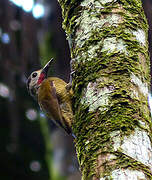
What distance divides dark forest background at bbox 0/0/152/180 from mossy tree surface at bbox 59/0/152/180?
6.00 ft

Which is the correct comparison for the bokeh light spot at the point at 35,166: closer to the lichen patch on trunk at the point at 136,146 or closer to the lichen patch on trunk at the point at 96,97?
the lichen patch on trunk at the point at 96,97

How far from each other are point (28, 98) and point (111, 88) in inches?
190

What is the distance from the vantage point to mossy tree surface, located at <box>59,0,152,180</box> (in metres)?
1.91

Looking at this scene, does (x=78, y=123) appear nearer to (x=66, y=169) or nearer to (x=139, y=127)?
(x=139, y=127)

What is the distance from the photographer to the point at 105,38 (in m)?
2.33

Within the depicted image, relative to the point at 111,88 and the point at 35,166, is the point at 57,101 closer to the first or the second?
the point at 111,88

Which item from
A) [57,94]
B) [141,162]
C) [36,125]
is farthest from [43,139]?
[141,162]

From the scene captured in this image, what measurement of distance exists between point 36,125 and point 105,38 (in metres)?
5.00

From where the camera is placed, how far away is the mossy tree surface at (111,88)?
191 cm

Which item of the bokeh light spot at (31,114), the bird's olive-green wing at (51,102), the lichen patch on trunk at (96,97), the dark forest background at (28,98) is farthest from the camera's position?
the bokeh light spot at (31,114)

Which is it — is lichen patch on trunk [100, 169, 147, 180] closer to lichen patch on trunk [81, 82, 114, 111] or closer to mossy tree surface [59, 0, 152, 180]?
mossy tree surface [59, 0, 152, 180]

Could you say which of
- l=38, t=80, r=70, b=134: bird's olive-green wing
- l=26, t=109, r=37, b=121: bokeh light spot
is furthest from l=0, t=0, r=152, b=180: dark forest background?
l=38, t=80, r=70, b=134: bird's olive-green wing

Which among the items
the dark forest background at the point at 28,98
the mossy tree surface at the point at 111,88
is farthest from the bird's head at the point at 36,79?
the mossy tree surface at the point at 111,88

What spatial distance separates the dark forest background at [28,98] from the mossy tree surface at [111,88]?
1.83m
